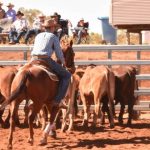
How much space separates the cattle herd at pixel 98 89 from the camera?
12312mm

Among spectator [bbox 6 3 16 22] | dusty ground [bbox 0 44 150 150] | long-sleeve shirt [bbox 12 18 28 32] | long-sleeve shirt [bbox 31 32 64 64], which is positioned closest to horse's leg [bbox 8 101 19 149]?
dusty ground [bbox 0 44 150 150]

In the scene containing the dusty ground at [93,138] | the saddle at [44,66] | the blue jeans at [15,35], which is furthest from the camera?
the blue jeans at [15,35]

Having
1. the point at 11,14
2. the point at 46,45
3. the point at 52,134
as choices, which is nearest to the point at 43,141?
the point at 52,134

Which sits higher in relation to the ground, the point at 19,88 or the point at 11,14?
the point at 11,14

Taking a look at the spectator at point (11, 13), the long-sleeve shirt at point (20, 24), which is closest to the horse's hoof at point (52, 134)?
the long-sleeve shirt at point (20, 24)

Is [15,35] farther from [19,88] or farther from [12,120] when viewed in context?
[19,88]

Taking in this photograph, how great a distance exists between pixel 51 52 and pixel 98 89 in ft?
8.51

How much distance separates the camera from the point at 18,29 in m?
21.4

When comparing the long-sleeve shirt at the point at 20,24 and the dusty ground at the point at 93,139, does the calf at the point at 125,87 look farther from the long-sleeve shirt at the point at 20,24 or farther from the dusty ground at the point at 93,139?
the long-sleeve shirt at the point at 20,24

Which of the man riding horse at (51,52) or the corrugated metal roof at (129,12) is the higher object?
the corrugated metal roof at (129,12)

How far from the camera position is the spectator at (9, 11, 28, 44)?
69.7 ft

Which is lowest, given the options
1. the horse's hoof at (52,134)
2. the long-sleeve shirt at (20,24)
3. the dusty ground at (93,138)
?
the dusty ground at (93,138)

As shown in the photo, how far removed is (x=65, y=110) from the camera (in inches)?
497

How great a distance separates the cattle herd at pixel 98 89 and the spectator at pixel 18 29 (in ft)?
25.3
